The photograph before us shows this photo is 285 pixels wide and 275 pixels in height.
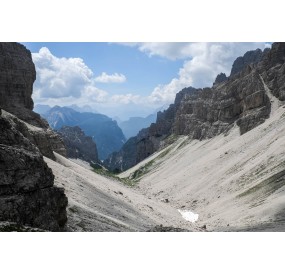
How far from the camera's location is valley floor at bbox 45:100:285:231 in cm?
4134

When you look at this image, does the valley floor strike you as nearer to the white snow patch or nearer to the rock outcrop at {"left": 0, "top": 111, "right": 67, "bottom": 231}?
the white snow patch

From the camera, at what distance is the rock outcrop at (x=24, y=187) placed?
2480 centimetres

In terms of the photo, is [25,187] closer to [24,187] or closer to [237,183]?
[24,187]

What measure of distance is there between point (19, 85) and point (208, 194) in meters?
44.7

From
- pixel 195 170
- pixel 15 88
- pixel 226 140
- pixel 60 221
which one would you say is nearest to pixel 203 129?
pixel 226 140

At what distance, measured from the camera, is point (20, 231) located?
22.6 m

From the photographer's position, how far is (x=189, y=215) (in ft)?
209

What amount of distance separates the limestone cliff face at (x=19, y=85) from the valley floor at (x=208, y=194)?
11.1 metres

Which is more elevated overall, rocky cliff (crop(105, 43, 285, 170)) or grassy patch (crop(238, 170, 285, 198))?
rocky cliff (crop(105, 43, 285, 170))

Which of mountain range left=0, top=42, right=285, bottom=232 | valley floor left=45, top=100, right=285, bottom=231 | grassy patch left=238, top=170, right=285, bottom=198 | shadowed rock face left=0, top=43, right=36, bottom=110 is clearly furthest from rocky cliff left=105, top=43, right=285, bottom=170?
shadowed rock face left=0, top=43, right=36, bottom=110

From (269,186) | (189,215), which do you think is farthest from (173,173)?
(269,186)

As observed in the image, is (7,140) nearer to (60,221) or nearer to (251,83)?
(60,221)

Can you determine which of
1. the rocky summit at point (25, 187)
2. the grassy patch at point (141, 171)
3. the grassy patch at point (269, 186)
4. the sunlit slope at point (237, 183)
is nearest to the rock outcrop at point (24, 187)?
the rocky summit at point (25, 187)

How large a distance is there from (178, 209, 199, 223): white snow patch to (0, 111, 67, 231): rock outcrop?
3397 cm
